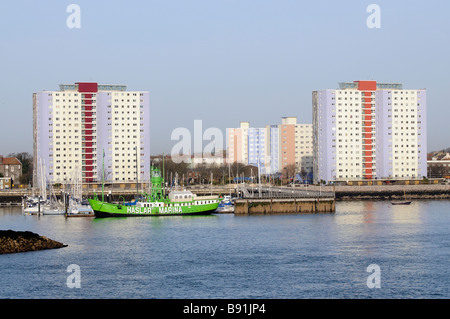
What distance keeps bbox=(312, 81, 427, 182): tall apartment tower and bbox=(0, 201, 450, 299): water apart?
76.6m

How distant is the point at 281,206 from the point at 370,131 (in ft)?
231

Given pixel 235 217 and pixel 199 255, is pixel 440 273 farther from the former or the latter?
pixel 235 217

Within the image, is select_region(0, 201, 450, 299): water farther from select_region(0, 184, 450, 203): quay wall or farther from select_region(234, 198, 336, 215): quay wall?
select_region(0, 184, 450, 203): quay wall

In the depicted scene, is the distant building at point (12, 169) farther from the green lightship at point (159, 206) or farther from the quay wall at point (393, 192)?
the green lightship at point (159, 206)

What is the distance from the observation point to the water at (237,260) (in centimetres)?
3722

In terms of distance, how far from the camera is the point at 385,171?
6122 inches

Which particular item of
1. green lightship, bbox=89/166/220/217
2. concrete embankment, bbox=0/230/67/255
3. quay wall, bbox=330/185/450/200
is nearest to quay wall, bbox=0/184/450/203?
quay wall, bbox=330/185/450/200

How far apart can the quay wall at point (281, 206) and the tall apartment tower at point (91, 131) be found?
59019 mm

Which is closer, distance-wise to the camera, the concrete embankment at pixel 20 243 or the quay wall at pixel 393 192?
the concrete embankment at pixel 20 243

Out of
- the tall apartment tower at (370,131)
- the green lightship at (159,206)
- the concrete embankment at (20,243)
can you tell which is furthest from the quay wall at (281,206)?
the tall apartment tower at (370,131)

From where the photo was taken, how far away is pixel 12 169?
586 ft

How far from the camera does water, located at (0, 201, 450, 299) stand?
37.2 meters
